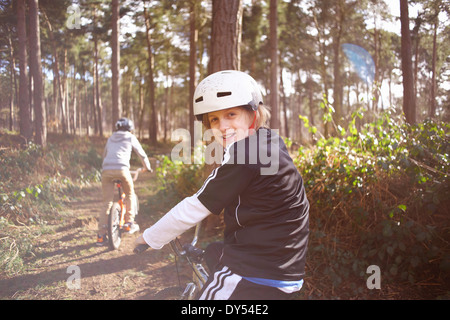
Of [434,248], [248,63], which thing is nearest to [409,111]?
[434,248]

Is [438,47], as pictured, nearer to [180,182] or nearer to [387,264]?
[387,264]

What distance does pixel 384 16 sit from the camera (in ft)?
20.3

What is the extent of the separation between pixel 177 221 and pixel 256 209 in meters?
0.44

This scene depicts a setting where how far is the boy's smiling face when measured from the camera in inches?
76.1

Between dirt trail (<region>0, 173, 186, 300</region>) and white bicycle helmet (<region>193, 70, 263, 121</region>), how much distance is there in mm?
2816

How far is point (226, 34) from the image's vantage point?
16.4ft

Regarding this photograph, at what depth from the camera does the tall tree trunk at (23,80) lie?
465 centimetres

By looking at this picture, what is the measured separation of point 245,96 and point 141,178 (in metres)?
9.39

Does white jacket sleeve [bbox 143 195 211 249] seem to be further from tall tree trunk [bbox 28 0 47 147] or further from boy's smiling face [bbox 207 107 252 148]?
tall tree trunk [bbox 28 0 47 147]

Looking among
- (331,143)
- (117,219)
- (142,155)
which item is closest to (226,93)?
(331,143)

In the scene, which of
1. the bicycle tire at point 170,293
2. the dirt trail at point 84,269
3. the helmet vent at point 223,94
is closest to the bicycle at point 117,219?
the dirt trail at point 84,269

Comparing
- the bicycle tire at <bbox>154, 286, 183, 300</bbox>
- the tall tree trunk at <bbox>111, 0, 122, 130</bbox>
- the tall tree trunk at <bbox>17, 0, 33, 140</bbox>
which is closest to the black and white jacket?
the bicycle tire at <bbox>154, 286, 183, 300</bbox>

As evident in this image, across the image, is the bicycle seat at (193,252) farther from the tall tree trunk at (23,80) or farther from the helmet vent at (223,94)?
the tall tree trunk at (23,80)

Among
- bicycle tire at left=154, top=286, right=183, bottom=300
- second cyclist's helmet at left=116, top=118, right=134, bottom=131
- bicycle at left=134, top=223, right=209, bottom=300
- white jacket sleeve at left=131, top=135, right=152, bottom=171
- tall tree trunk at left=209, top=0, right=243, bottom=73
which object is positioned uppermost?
tall tree trunk at left=209, top=0, right=243, bottom=73
